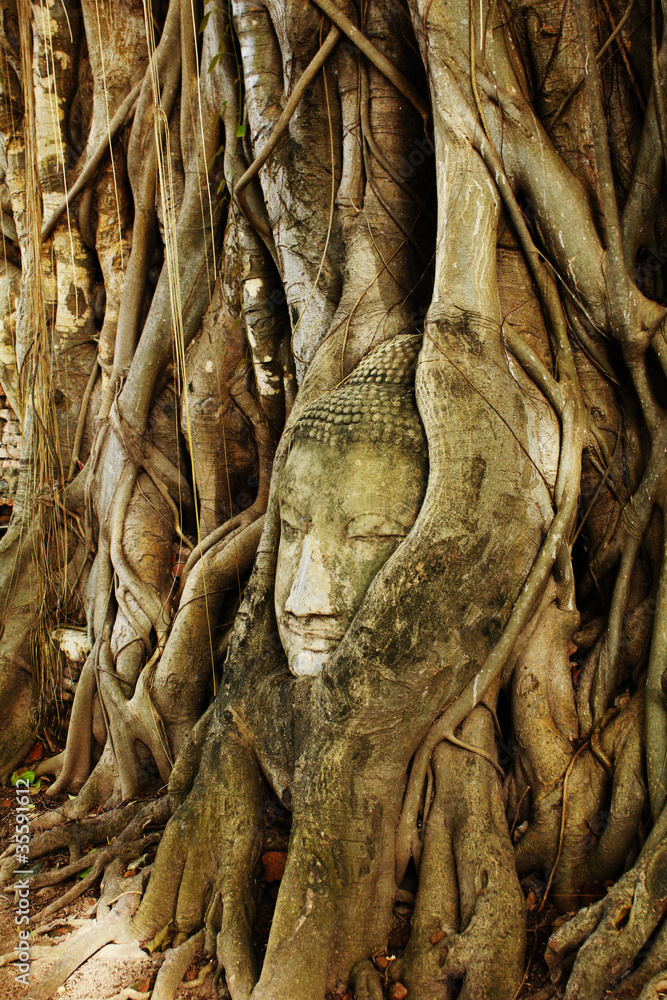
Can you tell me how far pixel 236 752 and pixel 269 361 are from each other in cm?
173

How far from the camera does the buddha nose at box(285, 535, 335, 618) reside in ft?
6.91

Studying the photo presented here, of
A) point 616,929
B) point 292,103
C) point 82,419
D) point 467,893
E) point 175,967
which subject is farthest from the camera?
point 82,419

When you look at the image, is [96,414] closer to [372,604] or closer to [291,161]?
[291,161]

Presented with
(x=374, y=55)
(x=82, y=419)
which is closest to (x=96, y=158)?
(x=82, y=419)

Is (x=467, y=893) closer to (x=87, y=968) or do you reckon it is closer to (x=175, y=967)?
(x=175, y=967)

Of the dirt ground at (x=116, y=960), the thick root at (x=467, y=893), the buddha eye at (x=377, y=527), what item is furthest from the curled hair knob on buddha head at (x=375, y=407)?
the dirt ground at (x=116, y=960)

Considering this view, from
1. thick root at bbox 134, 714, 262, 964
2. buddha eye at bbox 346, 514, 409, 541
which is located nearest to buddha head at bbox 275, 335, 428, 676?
buddha eye at bbox 346, 514, 409, 541

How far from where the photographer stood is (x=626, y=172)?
2.32 metres

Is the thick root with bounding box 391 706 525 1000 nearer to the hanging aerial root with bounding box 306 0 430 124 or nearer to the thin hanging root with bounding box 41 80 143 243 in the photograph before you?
the hanging aerial root with bounding box 306 0 430 124

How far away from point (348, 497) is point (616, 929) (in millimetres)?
Result: 1297

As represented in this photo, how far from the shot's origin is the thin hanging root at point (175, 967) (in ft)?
6.12

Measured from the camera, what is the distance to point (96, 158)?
12.3ft

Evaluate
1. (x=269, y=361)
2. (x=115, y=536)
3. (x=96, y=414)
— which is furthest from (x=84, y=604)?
(x=269, y=361)

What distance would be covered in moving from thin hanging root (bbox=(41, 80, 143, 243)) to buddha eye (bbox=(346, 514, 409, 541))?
287 centimetres
